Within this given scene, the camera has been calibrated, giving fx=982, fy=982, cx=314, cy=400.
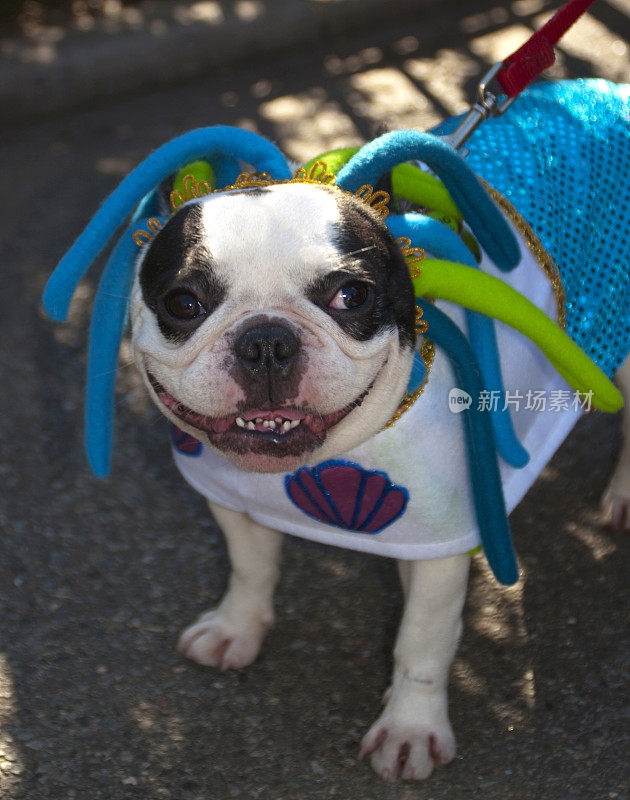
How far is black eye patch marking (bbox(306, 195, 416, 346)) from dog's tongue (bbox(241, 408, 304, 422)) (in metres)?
0.18

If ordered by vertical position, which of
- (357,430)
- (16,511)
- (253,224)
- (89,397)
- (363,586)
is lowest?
(16,511)

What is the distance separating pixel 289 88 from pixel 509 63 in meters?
3.53

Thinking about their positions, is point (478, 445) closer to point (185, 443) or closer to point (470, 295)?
point (470, 295)

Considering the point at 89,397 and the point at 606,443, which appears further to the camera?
the point at 606,443

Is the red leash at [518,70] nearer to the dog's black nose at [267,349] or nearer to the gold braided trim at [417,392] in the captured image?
the gold braided trim at [417,392]

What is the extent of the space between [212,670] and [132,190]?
1.40 m

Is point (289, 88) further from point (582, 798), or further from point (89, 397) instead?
point (582, 798)

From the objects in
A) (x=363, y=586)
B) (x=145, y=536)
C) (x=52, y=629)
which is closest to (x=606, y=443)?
(x=363, y=586)

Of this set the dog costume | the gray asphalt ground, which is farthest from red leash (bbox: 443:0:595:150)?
the gray asphalt ground

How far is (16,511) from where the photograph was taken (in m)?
3.22

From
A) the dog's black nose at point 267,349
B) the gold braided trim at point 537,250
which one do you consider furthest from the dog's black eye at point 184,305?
the gold braided trim at point 537,250

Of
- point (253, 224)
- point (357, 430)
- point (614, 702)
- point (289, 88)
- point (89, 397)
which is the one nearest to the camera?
point (253, 224)

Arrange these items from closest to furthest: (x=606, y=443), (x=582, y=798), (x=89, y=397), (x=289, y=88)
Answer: (x=89, y=397), (x=582, y=798), (x=606, y=443), (x=289, y=88)

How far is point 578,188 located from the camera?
2.43 meters
